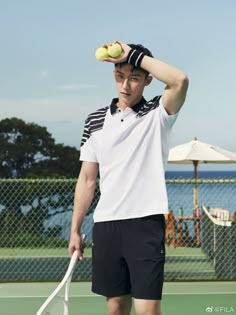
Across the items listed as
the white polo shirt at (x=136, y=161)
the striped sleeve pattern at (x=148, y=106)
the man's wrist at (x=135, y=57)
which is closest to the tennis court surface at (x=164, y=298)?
the white polo shirt at (x=136, y=161)

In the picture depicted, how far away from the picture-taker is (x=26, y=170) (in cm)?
2055

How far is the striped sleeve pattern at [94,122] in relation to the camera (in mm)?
3914

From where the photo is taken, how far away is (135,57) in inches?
145

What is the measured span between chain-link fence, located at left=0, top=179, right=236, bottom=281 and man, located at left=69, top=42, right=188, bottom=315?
764cm

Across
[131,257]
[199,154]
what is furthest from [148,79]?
[199,154]

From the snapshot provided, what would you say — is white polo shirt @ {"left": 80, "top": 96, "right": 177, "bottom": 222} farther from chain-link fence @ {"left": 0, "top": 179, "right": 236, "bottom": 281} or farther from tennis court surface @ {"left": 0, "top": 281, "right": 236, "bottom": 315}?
chain-link fence @ {"left": 0, "top": 179, "right": 236, "bottom": 281}

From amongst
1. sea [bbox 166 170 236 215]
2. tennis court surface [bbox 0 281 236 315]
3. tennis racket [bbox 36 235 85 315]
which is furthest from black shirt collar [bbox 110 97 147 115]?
sea [bbox 166 170 236 215]

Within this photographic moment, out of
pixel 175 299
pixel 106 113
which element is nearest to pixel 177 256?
pixel 175 299

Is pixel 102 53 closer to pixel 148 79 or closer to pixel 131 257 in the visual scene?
pixel 148 79

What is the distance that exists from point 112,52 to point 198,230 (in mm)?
10697

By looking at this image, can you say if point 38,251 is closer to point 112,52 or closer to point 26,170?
point 26,170

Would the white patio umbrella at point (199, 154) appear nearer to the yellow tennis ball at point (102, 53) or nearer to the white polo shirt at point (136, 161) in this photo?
the white polo shirt at point (136, 161)

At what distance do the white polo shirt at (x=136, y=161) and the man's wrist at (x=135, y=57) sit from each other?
25cm

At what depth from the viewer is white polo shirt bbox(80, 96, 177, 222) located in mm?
3762
